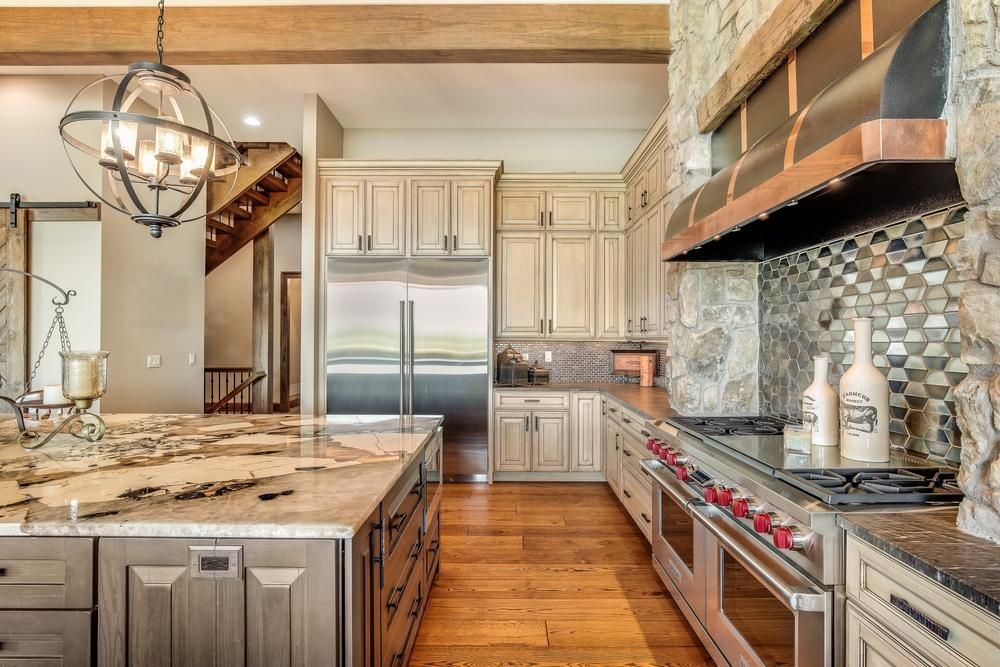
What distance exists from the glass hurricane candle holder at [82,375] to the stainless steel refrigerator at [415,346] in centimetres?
242

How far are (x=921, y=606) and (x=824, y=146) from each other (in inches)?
40.3

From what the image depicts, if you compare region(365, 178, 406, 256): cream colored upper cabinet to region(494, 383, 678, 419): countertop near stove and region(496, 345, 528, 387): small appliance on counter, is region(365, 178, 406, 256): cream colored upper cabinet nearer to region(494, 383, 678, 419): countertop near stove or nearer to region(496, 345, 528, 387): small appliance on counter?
region(496, 345, 528, 387): small appliance on counter

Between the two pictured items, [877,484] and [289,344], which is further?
[289,344]

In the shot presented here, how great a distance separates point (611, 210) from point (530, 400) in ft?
6.38

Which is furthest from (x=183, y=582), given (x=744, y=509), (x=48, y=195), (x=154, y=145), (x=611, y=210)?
(x=48, y=195)

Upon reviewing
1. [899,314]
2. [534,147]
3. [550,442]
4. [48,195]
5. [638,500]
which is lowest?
[638,500]

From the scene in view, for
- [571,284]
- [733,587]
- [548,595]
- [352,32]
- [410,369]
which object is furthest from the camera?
[571,284]

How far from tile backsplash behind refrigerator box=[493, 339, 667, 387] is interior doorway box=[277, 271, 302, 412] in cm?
397

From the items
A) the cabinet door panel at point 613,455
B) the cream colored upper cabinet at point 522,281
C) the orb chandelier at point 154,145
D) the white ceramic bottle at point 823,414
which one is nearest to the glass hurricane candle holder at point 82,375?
the orb chandelier at point 154,145

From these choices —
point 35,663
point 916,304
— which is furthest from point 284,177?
point 916,304

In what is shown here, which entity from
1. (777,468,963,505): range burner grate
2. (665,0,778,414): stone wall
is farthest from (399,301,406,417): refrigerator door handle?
(777,468,963,505): range burner grate

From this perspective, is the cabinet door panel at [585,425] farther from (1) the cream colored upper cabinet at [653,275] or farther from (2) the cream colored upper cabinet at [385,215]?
(2) the cream colored upper cabinet at [385,215]

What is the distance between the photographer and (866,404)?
1.58 metres

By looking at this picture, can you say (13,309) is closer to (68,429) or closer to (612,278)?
(68,429)
